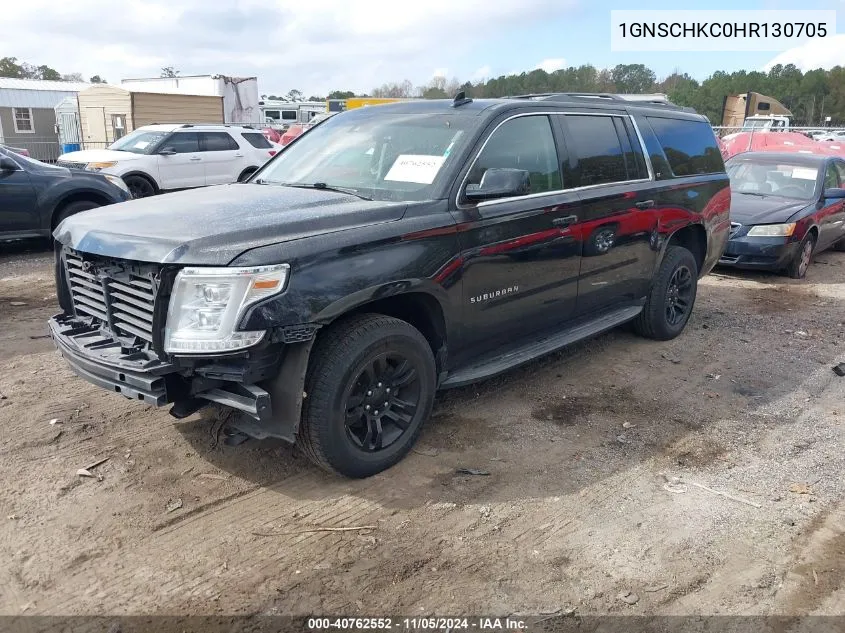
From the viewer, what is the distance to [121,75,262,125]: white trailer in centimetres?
2470

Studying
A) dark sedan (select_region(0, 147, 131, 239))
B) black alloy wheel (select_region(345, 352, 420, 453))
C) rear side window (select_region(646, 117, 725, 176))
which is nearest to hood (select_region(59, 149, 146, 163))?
dark sedan (select_region(0, 147, 131, 239))

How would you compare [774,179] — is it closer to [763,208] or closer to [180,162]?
[763,208]

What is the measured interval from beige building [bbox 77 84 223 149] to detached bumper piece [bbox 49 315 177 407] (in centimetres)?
2170

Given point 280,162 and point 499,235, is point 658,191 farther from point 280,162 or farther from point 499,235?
point 280,162

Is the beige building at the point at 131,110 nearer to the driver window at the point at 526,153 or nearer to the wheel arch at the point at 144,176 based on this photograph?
the wheel arch at the point at 144,176

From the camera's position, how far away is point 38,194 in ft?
29.8

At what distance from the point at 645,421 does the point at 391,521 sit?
82.4 inches

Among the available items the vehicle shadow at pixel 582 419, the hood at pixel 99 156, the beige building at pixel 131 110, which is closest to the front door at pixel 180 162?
the hood at pixel 99 156

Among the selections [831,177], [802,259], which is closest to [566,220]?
[802,259]

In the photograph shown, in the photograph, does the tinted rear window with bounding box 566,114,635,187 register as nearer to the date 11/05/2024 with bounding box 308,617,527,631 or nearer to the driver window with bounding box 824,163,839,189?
the date 11/05/2024 with bounding box 308,617,527,631

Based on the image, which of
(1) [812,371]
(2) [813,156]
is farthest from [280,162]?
(2) [813,156]

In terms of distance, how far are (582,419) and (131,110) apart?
22465 millimetres

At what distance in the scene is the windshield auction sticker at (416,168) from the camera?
4.00 m

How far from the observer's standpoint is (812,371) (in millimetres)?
5688
